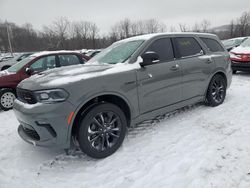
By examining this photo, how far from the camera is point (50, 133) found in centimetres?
265

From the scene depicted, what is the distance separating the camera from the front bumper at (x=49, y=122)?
8.52 feet

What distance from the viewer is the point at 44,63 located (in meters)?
6.38

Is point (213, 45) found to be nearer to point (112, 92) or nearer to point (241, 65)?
point (112, 92)

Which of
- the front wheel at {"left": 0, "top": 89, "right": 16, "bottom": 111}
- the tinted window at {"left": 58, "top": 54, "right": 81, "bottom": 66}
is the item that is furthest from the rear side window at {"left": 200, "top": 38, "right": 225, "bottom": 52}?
the front wheel at {"left": 0, "top": 89, "right": 16, "bottom": 111}

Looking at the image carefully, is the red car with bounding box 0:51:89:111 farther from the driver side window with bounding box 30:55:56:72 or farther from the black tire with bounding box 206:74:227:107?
the black tire with bounding box 206:74:227:107

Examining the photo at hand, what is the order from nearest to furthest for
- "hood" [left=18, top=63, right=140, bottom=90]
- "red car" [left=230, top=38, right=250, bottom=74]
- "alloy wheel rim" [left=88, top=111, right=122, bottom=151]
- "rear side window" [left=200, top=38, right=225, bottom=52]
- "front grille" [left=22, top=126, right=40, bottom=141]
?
"hood" [left=18, top=63, right=140, bottom=90] → "front grille" [left=22, top=126, right=40, bottom=141] → "alloy wheel rim" [left=88, top=111, right=122, bottom=151] → "rear side window" [left=200, top=38, right=225, bottom=52] → "red car" [left=230, top=38, right=250, bottom=74]

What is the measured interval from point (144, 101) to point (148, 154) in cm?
86

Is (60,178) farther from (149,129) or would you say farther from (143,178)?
(149,129)

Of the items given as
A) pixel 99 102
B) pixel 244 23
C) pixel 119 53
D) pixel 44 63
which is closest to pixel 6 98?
pixel 44 63

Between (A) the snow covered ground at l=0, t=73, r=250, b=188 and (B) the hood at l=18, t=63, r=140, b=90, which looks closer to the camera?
(A) the snow covered ground at l=0, t=73, r=250, b=188

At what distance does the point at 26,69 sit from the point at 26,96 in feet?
11.4

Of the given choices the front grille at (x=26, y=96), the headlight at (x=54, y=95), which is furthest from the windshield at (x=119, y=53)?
the front grille at (x=26, y=96)

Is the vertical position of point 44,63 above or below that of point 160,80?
above

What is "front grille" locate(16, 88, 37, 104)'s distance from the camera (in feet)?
9.18
